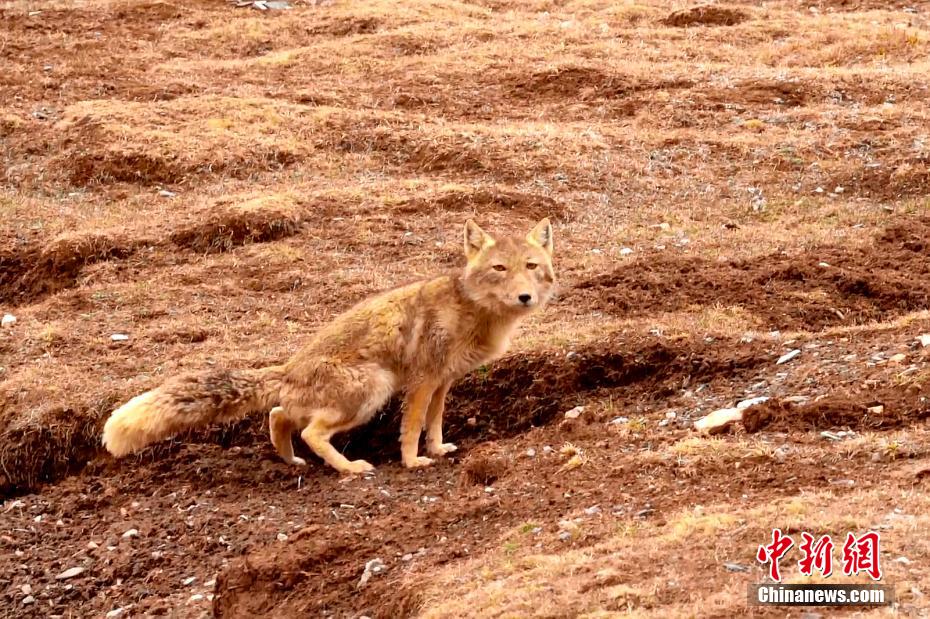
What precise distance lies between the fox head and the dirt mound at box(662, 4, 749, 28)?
14.0m

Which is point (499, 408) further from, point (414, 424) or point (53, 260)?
point (53, 260)

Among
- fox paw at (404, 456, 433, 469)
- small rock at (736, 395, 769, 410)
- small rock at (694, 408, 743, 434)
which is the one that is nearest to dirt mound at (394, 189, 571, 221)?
fox paw at (404, 456, 433, 469)

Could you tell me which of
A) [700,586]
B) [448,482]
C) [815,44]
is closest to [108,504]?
[448,482]

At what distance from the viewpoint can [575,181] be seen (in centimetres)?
1553

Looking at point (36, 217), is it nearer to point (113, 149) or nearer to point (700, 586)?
point (113, 149)

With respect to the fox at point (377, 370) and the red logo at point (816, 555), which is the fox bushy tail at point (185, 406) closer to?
the fox at point (377, 370)

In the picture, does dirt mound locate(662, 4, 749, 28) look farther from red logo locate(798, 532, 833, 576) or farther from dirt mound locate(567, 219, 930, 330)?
red logo locate(798, 532, 833, 576)

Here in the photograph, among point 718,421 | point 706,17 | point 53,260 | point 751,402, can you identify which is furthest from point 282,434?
point 706,17

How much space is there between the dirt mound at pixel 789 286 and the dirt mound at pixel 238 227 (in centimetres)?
373

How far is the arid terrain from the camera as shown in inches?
279

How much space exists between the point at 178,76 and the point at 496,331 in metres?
12.3

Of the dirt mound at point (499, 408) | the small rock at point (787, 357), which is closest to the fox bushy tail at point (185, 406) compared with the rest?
the dirt mound at point (499, 408)

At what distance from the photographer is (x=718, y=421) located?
841 centimetres

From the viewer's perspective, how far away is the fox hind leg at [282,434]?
9.30m
